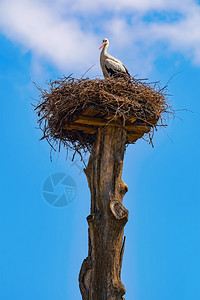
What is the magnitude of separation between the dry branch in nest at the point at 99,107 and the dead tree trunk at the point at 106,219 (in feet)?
0.98

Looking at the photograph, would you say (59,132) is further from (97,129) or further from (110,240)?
(110,240)

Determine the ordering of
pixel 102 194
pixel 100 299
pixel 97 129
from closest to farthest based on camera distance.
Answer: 1. pixel 100 299
2. pixel 102 194
3. pixel 97 129

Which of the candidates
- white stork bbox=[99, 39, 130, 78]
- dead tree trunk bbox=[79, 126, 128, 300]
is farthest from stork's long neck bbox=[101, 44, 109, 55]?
dead tree trunk bbox=[79, 126, 128, 300]

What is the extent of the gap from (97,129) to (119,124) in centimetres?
40

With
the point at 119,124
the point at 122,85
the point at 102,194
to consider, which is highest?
the point at 122,85

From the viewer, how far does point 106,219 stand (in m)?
6.45

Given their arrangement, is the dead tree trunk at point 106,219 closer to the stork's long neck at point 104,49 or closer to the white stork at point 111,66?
the white stork at point 111,66

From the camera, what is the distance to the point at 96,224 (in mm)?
6438

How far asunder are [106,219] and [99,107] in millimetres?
1626

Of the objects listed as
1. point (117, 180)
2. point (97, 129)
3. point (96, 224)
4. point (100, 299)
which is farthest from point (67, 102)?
point (100, 299)

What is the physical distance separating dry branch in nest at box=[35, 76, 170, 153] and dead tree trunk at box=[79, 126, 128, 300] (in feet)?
0.98

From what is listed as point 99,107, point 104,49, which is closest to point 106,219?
point 99,107

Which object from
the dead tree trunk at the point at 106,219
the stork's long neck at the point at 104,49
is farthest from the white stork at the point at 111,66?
the dead tree trunk at the point at 106,219

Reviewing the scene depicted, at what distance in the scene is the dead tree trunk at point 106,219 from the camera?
6273 mm
